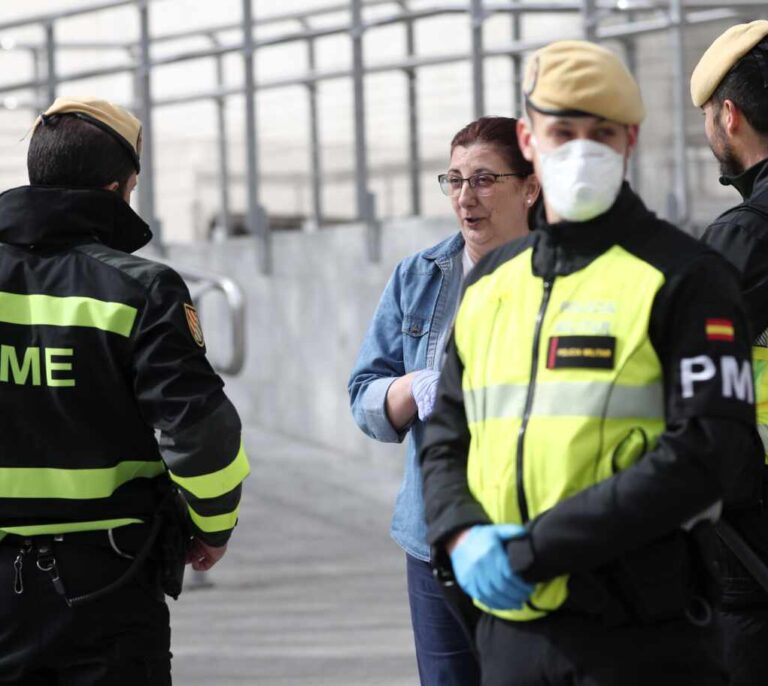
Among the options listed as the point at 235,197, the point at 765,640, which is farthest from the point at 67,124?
the point at 235,197

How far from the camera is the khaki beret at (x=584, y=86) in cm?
270

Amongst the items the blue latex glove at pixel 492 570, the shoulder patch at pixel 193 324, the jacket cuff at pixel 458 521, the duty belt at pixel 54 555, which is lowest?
the duty belt at pixel 54 555

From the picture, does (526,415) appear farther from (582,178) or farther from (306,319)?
(306,319)

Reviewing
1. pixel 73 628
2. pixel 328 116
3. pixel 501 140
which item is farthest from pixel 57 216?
pixel 328 116

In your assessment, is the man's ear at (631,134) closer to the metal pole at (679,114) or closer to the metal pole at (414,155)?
the metal pole at (679,114)

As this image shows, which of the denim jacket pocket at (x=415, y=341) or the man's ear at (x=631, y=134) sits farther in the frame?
the denim jacket pocket at (x=415, y=341)

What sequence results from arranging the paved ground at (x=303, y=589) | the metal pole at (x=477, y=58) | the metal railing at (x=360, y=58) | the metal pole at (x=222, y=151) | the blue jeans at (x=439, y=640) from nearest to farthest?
the blue jeans at (x=439, y=640) < the paved ground at (x=303, y=589) < the metal railing at (x=360, y=58) < the metal pole at (x=477, y=58) < the metal pole at (x=222, y=151)

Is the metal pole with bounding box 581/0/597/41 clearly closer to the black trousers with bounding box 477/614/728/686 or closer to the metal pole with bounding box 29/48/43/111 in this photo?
the metal pole with bounding box 29/48/43/111

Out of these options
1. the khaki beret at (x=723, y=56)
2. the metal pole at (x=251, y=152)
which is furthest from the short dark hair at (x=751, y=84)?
the metal pole at (x=251, y=152)

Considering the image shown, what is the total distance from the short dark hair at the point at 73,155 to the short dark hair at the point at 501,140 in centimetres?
76

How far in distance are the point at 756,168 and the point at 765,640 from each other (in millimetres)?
866

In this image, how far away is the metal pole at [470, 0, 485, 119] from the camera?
8734 millimetres

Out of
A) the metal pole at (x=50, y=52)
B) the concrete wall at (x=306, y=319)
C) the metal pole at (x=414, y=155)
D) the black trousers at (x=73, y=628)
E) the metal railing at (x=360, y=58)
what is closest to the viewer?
the black trousers at (x=73, y=628)

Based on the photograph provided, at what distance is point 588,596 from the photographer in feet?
8.53
